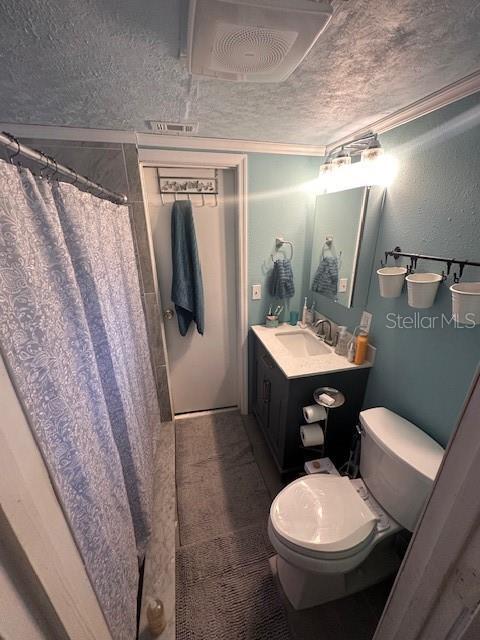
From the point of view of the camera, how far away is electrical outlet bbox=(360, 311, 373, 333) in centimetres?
148

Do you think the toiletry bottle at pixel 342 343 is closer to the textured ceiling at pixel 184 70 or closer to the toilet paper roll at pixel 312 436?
the toilet paper roll at pixel 312 436

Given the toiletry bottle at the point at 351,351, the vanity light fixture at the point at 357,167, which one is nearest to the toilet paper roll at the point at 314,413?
the toiletry bottle at the point at 351,351

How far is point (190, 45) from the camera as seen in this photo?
68 cm

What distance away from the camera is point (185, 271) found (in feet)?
5.97

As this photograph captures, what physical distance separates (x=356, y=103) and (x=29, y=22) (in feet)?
3.81

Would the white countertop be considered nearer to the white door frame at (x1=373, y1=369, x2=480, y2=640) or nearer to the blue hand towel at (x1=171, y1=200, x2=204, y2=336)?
the blue hand towel at (x1=171, y1=200, x2=204, y2=336)

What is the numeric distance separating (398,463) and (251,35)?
153 centimetres

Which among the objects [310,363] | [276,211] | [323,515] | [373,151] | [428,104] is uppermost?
[428,104]

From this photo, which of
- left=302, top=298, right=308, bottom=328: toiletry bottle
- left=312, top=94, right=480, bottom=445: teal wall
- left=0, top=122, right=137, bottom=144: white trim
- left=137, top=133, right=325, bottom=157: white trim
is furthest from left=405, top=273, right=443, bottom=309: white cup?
left=0, top=122, right=137, bottom=144: white trim

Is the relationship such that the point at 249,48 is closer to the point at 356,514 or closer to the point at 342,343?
the point at 342,343

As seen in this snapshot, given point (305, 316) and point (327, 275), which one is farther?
point (305, 316)

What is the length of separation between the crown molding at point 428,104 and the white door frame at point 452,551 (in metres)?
1.13

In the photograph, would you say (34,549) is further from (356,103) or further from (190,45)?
(356,103)

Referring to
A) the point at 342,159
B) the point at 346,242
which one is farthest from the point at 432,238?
the point at 342,159
